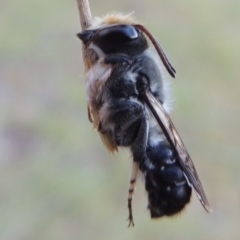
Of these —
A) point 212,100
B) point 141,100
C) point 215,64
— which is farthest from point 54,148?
point 141,100

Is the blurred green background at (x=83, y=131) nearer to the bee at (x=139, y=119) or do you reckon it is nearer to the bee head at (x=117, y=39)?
the bee at (x=139, y=119)

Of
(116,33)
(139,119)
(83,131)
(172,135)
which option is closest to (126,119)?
(139,119)

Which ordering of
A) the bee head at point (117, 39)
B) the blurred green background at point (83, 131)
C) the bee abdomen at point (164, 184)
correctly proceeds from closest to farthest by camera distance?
the bee head at point (117, 39), the bee abdomen at point (164, 184), the blurred green background at point (83, 131)

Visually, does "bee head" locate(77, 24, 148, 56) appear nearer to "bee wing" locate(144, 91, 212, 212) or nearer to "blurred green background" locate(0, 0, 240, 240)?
"bee wing" locate(144, 91, 212, 212)

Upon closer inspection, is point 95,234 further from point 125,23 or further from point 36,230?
point 125,23

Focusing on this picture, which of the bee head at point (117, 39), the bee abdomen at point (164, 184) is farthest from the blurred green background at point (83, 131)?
the bee head at point (117, 39)

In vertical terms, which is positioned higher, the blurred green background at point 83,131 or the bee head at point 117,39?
the bee head at point 117,39

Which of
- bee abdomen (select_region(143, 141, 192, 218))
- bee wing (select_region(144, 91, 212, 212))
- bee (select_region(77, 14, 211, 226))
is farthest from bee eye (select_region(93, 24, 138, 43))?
bee abdomen (select_region(143, 141, 192, 218))
